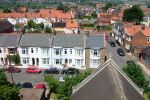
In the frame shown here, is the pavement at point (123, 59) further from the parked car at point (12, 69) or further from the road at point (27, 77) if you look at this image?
the parked car at point (12, 69)

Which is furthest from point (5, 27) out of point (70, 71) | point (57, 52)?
point (70, 71)

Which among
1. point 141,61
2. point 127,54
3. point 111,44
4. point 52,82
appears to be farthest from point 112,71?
point 111,44

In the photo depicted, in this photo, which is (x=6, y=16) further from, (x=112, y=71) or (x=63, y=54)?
(x=112, y=71)

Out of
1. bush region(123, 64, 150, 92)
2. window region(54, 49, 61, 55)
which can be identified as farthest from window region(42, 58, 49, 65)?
bush region(123, 64, 150, 92)

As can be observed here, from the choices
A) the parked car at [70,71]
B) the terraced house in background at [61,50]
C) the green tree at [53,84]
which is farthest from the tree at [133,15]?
the green tree at [53,84]

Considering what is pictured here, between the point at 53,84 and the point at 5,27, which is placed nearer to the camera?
the point at 53,84

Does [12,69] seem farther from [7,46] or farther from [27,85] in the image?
[27,85]
